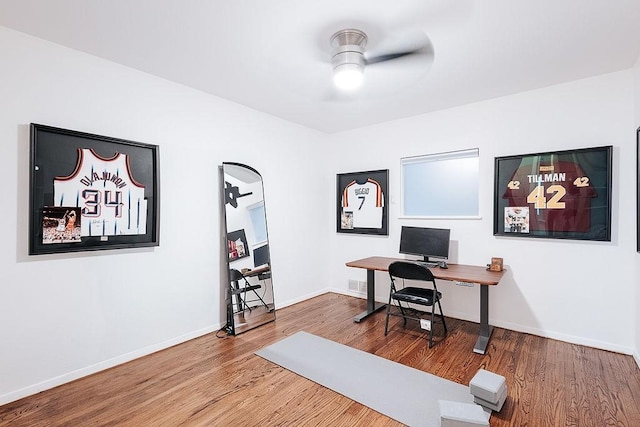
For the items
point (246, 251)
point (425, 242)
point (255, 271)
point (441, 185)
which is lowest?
point (255, 271)

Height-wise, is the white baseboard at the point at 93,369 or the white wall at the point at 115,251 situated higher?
the white wall at the point at 115,251

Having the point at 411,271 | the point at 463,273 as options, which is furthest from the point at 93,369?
the point at 463,273

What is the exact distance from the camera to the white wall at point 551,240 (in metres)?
2.82

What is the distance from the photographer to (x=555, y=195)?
311 centimetres

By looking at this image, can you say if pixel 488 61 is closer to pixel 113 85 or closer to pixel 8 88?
pixel 113 85

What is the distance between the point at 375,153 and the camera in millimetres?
4500

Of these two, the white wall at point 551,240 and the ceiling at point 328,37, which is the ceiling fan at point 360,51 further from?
the white wall at point 551,240

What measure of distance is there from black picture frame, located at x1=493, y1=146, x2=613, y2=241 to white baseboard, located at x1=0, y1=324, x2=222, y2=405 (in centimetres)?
355

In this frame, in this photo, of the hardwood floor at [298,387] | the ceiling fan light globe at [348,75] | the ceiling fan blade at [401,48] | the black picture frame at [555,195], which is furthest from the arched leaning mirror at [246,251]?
the black picture frame at [555,195]

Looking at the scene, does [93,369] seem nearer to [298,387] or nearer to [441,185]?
[298,387]

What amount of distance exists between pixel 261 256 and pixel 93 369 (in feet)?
6.09

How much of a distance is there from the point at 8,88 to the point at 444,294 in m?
4.51

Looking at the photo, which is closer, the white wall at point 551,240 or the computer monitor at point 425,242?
the white wall at point 551,240

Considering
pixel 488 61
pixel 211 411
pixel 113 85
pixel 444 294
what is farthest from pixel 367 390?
pixel 113 85
